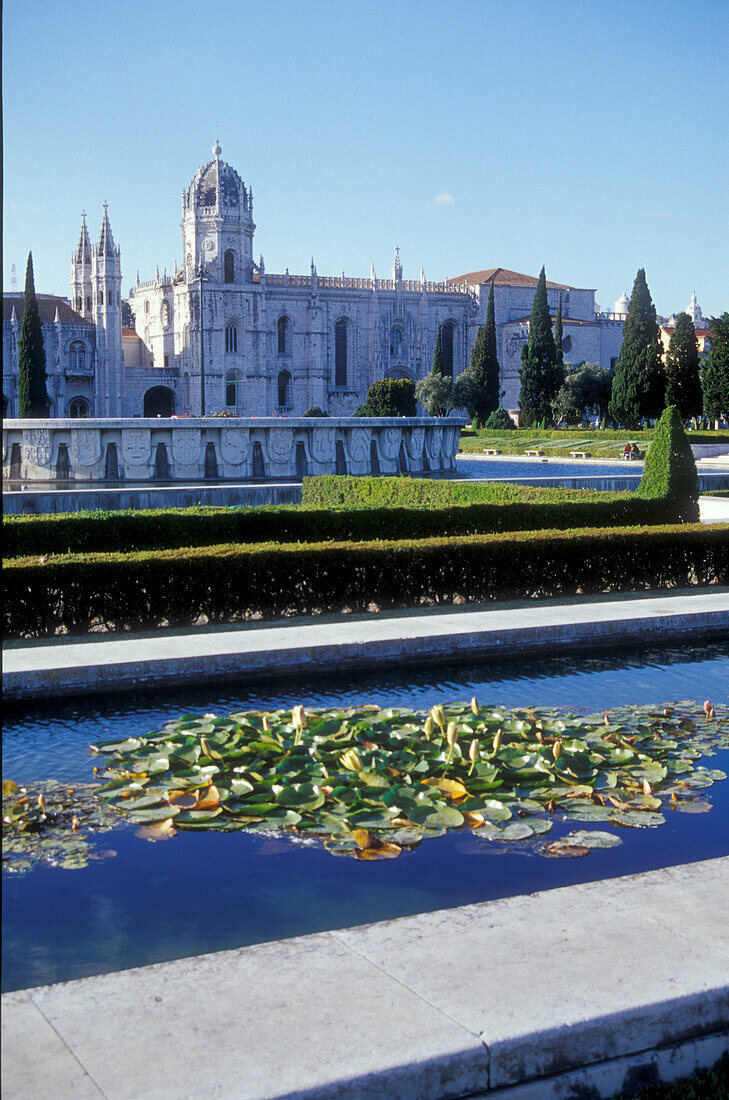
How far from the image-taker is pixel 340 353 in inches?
2854

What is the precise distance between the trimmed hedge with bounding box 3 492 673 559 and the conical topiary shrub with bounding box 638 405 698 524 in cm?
56

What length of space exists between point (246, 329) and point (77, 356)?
1066 centimetres

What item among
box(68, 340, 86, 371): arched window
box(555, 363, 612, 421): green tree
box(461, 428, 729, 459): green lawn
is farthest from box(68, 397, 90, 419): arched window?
box(555, 363, 612, 421): green tree

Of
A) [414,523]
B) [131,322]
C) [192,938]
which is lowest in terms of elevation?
[192,938]

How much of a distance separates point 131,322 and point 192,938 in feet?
276

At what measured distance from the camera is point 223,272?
220 ft

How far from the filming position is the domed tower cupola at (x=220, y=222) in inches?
2630

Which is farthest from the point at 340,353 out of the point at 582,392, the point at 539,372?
the point at 582,392

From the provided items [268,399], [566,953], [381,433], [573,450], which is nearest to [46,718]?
[566,953]

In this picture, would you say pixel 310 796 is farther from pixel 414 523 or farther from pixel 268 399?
pixel 268 399

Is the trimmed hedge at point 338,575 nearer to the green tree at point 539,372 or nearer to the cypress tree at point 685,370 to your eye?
the cypress tree at point 685,370

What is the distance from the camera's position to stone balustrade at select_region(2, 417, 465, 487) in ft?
77.0

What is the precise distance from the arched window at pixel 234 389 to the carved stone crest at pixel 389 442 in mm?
41485

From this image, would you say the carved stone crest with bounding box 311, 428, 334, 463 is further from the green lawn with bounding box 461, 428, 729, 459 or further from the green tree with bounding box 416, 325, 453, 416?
the green tree with bounding box 416, 325, 453, 416
